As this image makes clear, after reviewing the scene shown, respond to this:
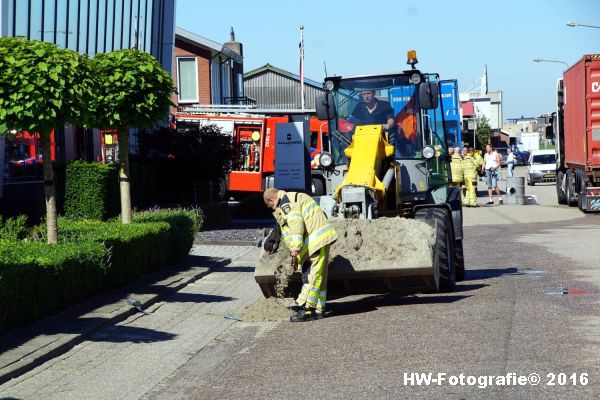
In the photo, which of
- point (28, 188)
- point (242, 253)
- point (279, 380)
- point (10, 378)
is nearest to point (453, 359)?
point (279, 380)

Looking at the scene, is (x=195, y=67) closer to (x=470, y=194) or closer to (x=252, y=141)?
(x=252, y=141)

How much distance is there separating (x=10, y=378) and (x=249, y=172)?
27656 millimetres

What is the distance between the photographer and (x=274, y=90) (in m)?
71.9

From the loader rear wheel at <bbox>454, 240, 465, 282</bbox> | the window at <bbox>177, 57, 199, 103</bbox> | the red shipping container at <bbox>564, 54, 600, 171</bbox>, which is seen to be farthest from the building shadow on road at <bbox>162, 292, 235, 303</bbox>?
the window at <bbox>177, 57, 199, 103</bbox>

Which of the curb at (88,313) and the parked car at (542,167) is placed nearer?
the curb at (88,313)

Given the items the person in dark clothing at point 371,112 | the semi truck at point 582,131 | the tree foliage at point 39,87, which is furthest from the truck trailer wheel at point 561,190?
the tree foliage at point 39,87

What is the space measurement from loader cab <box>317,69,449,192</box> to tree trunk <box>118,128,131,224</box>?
12.8ft

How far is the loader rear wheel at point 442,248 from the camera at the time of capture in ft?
43.9

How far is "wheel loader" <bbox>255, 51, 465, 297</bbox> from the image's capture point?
40.8 feet

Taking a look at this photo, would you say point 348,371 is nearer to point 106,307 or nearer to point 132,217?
point 106,307

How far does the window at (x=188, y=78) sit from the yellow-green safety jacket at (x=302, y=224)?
38.9 meters

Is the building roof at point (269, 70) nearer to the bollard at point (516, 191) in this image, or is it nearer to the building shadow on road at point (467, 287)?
the bollard at point (516, 191)

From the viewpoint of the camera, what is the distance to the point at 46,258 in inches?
456

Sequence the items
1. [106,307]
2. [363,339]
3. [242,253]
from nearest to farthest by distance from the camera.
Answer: [363,339] → [106,307] → [242,253]
